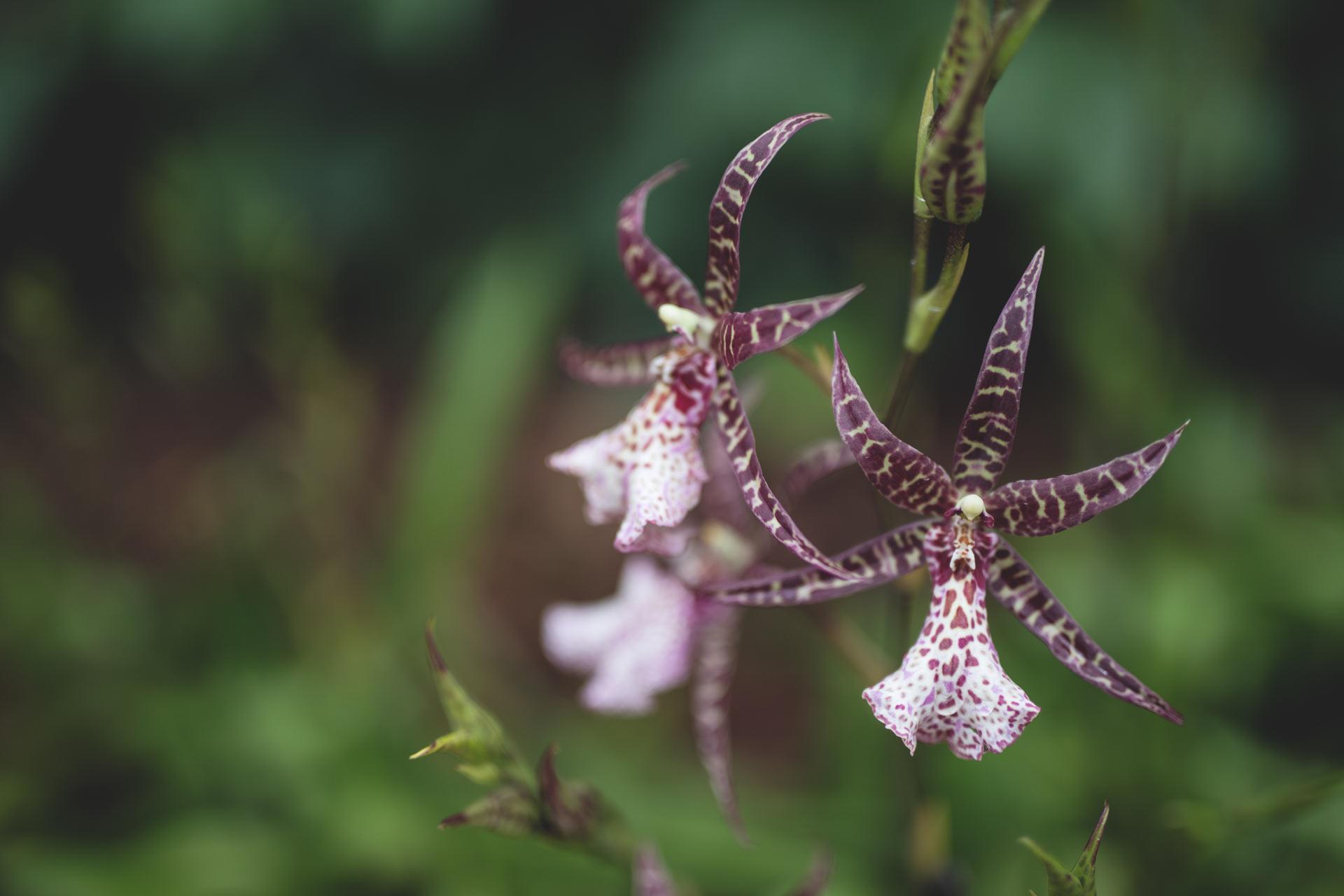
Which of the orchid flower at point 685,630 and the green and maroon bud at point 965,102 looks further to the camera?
the orchid flower at point 685,630

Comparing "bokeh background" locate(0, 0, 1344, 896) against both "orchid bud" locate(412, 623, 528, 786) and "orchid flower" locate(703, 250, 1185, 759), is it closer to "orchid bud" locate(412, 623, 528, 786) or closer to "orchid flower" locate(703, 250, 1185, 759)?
"orchid flower" locate(703, 250, 1185, 759)

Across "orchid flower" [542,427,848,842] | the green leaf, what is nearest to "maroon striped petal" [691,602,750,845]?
"orchid flower" [542,427,848,842]

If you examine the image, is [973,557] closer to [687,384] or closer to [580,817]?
[687,384]

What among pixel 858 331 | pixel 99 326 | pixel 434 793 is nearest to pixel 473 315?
pixel 858 331

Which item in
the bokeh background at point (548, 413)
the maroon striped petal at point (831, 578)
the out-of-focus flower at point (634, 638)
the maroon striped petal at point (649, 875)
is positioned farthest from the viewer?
the bokeh background at point (548, 413)

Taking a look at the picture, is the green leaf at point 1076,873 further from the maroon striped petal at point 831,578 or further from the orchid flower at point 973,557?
the maroon striped petal at point 831,578

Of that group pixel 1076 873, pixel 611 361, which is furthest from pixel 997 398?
pixel 611 361

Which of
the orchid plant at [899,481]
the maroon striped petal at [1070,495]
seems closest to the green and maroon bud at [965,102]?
the orchid plant at [899,481]
